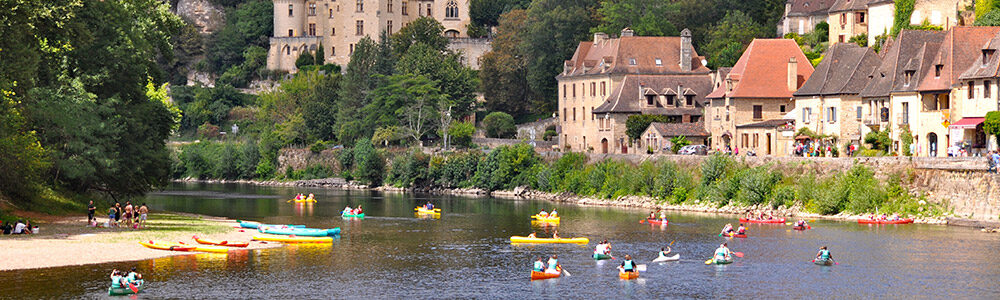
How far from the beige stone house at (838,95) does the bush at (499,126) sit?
151 ft

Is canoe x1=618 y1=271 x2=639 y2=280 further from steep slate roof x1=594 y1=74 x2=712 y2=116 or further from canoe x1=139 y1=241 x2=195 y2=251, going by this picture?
steep slate roof x1=594 y1=74 x2=712 y2=116

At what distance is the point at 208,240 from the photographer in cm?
6184

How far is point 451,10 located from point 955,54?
96.3 metres

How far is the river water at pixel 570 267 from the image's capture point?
49.6 metres

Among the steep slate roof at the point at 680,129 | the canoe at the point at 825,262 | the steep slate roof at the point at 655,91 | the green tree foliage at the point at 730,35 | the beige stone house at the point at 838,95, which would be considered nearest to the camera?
the canoe at the point at 825,262

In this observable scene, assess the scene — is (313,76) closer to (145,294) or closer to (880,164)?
(880,164)

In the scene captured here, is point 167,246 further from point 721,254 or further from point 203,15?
point 203,15

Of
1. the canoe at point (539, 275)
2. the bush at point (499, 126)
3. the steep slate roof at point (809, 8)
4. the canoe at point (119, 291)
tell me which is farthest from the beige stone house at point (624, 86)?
the canoe at point (119, 291)

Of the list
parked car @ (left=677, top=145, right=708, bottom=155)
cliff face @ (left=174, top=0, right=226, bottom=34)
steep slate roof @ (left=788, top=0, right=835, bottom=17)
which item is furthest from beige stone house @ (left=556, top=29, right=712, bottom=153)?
cliff face @ (left=174, top=0, right=226, bottom=34)

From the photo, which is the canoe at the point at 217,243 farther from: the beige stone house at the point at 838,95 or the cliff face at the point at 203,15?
the cliff face at the point at 203,15

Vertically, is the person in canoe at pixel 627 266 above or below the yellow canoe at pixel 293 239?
below


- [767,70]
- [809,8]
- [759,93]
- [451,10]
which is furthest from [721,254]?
[451,10]

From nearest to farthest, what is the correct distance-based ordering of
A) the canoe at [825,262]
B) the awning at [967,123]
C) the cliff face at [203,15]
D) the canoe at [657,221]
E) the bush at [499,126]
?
the canoe at [825,262], the canoe at [657,221], the awning at [967,123], the bush at [499,126], the cliff face at [203,15]

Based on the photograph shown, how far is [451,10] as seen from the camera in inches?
6673
